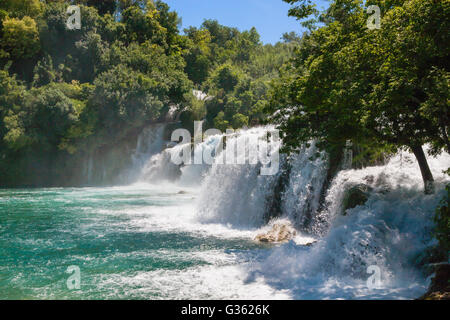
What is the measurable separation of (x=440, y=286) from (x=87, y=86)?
3114 cm

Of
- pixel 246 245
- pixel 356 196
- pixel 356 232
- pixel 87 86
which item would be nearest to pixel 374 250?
pixel 356 232

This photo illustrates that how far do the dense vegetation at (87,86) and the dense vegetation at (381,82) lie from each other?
18.6 meters

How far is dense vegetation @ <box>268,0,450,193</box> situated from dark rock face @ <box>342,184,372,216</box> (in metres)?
1.34

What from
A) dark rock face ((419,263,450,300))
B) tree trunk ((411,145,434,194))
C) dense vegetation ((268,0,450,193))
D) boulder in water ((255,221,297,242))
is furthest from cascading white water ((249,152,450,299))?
boulder in water ((255,221,297,242))

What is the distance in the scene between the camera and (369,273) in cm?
709

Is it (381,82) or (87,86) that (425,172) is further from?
(87,86)

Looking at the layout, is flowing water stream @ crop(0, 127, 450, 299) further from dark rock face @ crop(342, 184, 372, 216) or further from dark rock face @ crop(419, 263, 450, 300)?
dark rock face @ crop(419, 263, 450, 300)

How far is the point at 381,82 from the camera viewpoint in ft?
20.3

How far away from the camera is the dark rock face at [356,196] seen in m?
8.72

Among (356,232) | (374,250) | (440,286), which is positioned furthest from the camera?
(356,232)

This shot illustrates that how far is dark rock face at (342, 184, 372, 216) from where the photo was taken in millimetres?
8719

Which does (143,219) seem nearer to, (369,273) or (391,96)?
(369,273)
